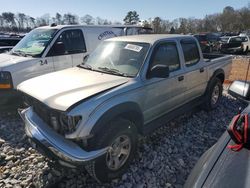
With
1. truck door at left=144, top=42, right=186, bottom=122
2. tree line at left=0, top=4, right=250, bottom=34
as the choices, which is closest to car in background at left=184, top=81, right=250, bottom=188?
truck door at left=144, top=42, right=186, bottom=122

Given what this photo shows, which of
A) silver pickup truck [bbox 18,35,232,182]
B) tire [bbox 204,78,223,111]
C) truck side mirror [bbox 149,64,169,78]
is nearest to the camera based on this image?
silver pickup truck [bbox 18,35,232,182]

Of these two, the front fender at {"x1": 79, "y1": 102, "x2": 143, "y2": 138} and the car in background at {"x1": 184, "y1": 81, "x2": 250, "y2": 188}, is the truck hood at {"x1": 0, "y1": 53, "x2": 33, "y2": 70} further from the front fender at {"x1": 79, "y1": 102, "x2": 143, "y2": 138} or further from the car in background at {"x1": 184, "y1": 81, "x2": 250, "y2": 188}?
the car in background at {"x1": 184, "y1": 81, "x2": 250, "y2": 188}

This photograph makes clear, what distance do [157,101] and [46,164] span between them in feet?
6.48

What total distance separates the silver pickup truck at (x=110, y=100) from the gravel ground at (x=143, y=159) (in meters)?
0.36

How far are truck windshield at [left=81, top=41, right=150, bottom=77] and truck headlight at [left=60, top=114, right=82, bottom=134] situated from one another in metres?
1.14

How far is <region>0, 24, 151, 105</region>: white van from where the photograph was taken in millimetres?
4852

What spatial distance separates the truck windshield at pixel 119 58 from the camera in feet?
11.8

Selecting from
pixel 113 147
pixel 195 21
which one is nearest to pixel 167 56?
pixel 113 147

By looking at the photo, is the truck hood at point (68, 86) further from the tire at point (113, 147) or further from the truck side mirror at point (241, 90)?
the truck side mirror at point (241, 90)

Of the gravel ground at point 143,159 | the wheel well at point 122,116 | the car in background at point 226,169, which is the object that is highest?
the car in background at point 226,169

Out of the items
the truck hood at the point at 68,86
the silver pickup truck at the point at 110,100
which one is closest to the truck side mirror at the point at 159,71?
the silver pickup truck at the point at 110,100

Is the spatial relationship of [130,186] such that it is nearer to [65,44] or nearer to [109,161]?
[109,161]

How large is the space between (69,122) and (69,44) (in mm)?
3856

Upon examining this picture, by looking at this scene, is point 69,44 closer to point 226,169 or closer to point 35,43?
point 35,43
